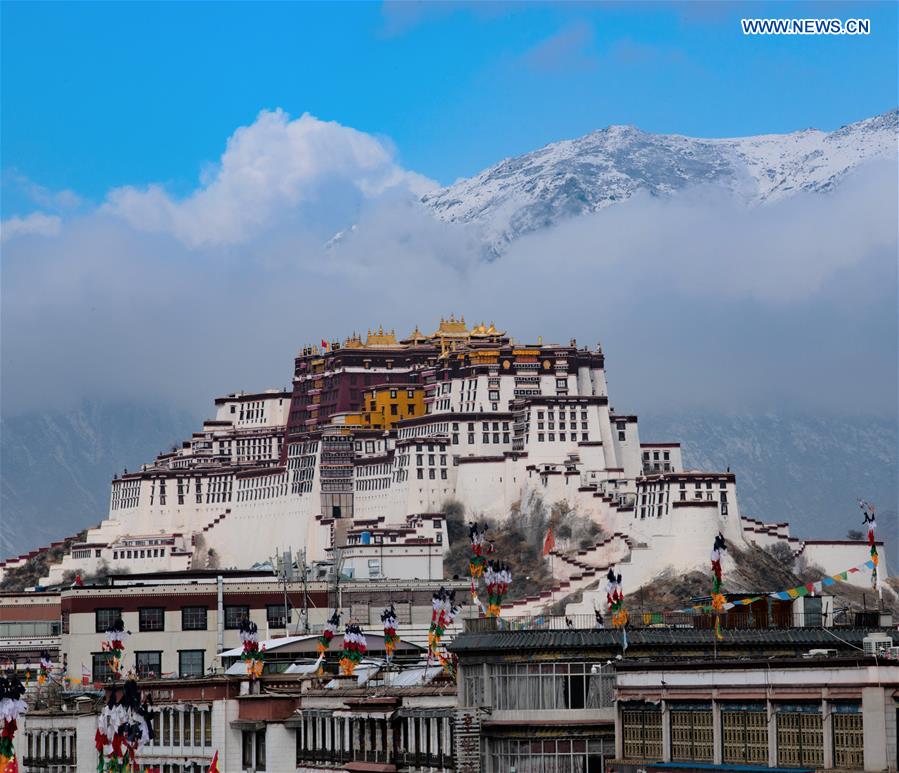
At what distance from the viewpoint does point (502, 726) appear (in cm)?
5944

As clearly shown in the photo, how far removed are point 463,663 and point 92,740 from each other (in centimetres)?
1705

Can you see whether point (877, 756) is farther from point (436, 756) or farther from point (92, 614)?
point (92, 614)

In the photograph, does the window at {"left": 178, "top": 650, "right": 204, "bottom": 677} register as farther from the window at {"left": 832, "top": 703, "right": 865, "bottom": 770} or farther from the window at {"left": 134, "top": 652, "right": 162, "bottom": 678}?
the window at {"left": 832, "top": 703, "right": 865, "bottom": 770}

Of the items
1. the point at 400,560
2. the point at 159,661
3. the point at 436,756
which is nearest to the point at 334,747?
the point at 436,756

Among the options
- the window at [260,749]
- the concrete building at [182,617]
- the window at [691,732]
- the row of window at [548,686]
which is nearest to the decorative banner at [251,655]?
the window at [260,749]

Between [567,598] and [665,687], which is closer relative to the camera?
[665,687]

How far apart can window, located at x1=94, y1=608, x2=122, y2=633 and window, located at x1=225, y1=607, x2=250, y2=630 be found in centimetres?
475

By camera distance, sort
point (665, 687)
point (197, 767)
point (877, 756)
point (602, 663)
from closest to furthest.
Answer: point (877, 756)
point (665, 687)
point (602, 663)
point (197, 767)

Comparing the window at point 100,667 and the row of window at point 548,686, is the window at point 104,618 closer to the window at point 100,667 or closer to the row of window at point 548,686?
the window at point 100,667

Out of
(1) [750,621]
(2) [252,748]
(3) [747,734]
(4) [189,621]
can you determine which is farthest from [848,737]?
(4) [189,621]

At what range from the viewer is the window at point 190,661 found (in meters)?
115

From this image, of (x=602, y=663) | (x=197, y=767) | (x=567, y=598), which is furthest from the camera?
(x=567, y=598)

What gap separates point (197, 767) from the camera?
71.4 metres

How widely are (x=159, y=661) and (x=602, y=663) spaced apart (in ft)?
199
